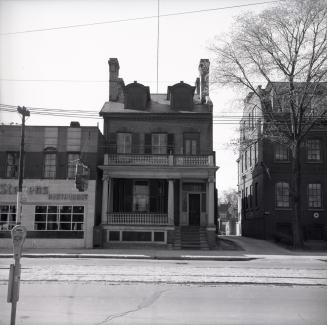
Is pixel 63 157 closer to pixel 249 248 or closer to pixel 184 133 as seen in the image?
pixel 184 133

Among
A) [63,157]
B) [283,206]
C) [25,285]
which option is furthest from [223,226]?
[25,285]

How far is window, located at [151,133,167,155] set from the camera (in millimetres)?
31219

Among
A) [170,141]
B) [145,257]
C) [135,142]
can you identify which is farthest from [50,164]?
[145,257]

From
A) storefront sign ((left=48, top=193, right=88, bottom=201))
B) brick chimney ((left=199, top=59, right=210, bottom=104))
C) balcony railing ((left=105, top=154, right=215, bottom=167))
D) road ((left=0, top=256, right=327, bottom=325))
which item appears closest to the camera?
road ((left=0, top=256, right=327, bottom=325))

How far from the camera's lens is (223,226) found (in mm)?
64625

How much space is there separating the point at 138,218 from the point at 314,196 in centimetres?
1389

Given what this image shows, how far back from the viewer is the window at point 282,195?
34.8 m

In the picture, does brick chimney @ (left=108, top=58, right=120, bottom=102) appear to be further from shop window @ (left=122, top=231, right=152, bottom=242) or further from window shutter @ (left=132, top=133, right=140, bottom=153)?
shop window @ (left=122, top=231, right=152, bottom=242)

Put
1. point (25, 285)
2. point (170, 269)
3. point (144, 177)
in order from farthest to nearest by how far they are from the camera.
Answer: point (144, 177), point (170, 269), point (25, 285)

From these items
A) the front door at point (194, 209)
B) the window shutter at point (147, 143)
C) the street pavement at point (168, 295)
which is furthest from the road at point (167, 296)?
the window shutter at point (147, 143)

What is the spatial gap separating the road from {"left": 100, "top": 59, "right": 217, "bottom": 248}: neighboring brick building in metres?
12.9

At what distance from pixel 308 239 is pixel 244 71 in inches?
520

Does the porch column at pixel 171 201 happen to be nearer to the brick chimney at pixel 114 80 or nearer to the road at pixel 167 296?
the brick chimney at pixel 114 80

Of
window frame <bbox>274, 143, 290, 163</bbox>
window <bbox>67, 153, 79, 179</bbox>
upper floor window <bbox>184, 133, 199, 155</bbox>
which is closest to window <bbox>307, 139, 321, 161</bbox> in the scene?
window frame <bbox>274, 143, 290, 163</bbox>
